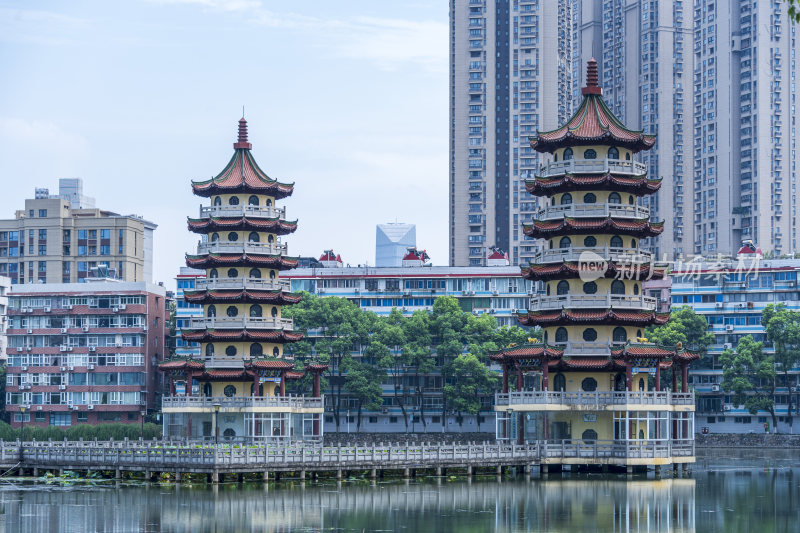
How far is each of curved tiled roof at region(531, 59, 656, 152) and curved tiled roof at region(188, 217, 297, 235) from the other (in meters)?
23.1

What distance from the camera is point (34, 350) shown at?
490 feet

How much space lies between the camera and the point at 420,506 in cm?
7212

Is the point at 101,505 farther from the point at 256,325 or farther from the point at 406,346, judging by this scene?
the point at 406,346

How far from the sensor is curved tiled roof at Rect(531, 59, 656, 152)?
99.8 m

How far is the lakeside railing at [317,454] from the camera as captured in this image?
274 ft

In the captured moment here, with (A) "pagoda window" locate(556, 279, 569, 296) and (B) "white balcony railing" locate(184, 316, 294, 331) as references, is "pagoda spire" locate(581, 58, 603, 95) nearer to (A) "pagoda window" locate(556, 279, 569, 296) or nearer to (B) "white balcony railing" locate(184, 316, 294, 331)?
(A) "pagoda window" locate(556, 279, 569, 296)

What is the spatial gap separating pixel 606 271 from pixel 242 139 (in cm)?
3573

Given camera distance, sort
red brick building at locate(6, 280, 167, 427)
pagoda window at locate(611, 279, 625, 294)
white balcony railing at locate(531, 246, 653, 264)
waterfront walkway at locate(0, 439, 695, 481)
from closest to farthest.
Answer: waterfront walkway at locate(0, 439, 695, 481) → white balcony railing at locate(531, 246, 653, 264) → pagoda window at locate(611, 279, 625, 294) → red brick building at locate(6, 280, 167, 427)

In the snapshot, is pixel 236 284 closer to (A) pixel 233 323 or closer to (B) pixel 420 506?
(A) pixel 233 323

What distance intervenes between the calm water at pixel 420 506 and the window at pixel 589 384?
8.52 meters

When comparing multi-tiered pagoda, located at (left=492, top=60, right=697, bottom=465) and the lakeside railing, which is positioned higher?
multi-tiered pagoda, located at (left=492, top=60, right=697, bottom=465)

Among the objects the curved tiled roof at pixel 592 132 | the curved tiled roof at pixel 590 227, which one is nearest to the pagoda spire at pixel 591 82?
the curved tiled roof at pixel 592 132

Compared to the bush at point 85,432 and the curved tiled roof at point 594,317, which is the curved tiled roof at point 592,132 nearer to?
the curved tiled roof at point 594,317

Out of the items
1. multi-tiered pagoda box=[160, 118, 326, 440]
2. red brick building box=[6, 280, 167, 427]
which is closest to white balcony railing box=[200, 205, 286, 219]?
multi-tiered pagoda box=[160, 118, 326, 440]
